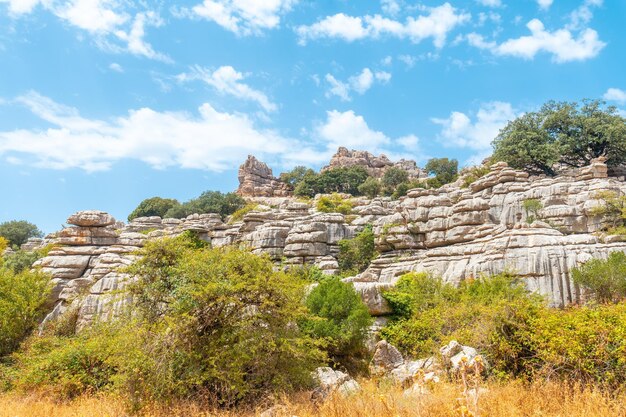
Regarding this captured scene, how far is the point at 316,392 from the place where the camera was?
348 inches

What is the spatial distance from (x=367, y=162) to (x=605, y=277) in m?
68.3

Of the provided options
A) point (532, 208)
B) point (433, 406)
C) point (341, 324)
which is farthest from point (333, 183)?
point (433, 406)

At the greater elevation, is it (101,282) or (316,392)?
(101,282)

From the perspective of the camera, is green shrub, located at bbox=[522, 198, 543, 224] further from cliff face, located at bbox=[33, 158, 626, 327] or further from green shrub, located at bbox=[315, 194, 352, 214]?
green shrub, located at bbox=[315, 194, 352, 214]

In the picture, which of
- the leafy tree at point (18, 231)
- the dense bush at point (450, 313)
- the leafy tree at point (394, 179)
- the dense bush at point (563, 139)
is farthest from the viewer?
the leafy tree at point (394, 179)

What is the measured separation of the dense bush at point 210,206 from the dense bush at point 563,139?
3640cm

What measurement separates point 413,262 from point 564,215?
10471mm

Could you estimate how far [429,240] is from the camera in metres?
28.5

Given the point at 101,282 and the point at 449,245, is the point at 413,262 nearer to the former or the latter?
the point at 449,245

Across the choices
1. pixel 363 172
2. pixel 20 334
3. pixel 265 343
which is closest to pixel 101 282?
pixel 20 334

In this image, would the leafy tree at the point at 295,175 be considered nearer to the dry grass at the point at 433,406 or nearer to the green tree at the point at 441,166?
the green tree at the point at 441,166

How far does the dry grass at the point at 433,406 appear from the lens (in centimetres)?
591

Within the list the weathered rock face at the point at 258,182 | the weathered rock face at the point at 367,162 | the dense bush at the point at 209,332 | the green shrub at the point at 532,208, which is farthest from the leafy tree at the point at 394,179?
the dense bush at the point at 209,332

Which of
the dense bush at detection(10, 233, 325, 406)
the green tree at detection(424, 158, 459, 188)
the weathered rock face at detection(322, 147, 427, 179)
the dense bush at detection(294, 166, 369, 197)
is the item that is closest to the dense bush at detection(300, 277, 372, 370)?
the dense bush at detection(10, 233, 325, 406)
